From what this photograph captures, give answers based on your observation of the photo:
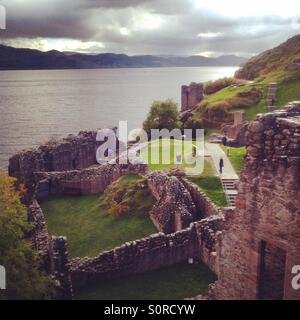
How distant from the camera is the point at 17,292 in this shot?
13.9 m

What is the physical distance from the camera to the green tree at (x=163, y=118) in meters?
53.4

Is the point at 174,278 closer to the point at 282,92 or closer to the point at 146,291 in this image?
the point at 146,291

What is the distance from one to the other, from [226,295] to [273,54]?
7929cm

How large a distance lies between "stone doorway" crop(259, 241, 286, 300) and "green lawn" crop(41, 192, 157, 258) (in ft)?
36.5

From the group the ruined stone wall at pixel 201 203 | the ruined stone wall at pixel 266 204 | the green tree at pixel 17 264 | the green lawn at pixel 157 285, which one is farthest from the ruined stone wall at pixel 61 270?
the ruined stone wall at pixel 201 203

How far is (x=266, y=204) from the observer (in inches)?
404

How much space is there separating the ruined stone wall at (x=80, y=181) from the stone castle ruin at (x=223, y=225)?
0.07 meters

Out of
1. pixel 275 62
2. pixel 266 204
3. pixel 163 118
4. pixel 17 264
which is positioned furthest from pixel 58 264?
pixel 275 62

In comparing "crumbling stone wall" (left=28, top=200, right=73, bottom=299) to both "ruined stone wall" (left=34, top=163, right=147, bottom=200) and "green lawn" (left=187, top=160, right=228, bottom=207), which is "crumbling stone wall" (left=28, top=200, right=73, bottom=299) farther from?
"ruined stone wall" (left=34, top=163, right=147, bottom=200)

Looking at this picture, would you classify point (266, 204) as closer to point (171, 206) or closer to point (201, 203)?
point (171, 206)

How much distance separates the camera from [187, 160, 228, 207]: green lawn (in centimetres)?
2378

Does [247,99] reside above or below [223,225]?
above

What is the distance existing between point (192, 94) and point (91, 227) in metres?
51.0

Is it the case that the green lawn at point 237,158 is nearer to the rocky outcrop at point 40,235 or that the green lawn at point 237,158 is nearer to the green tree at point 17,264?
the rocky outcrop at point 40,235
